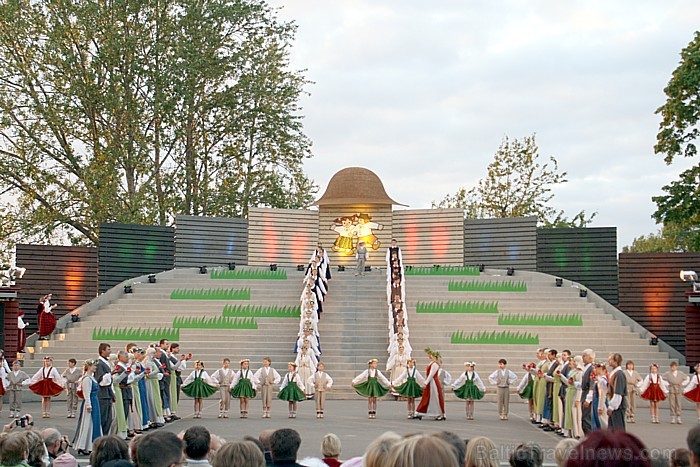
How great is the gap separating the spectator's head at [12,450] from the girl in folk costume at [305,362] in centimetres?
1495

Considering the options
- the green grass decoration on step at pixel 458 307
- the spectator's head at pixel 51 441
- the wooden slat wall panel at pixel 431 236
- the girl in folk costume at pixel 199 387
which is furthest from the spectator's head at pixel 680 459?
the wooden slat wall panel at pixel 431 236

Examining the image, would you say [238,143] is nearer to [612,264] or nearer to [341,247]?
[341,247]

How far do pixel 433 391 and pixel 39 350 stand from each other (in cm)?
1070

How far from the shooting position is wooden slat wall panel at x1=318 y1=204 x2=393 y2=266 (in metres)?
36.3

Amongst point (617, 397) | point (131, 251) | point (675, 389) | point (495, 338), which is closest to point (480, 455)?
point (617, 397)

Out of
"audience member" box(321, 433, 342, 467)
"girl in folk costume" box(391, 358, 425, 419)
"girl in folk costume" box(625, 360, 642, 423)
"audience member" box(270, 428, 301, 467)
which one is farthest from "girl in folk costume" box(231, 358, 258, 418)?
"audience member" box(270, 428, 301, 467)

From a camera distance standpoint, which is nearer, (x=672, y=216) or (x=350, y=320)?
(x=350, y=320)

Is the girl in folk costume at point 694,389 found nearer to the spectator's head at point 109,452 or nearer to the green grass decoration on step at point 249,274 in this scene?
the green grass decoration on step at point 249,274

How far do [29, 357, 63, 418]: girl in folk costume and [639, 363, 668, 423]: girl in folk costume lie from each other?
11.6m

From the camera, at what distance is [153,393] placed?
57.6 ft

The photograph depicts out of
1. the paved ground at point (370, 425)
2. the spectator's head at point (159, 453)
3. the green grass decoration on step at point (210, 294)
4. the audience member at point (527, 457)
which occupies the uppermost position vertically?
the green grass decoration on step at point (210, 294)

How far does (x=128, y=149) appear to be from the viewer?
39562mm

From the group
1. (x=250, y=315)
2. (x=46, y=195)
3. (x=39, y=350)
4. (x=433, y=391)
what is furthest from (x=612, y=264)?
(x=46, y=195)

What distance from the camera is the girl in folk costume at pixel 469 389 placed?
18672mm
